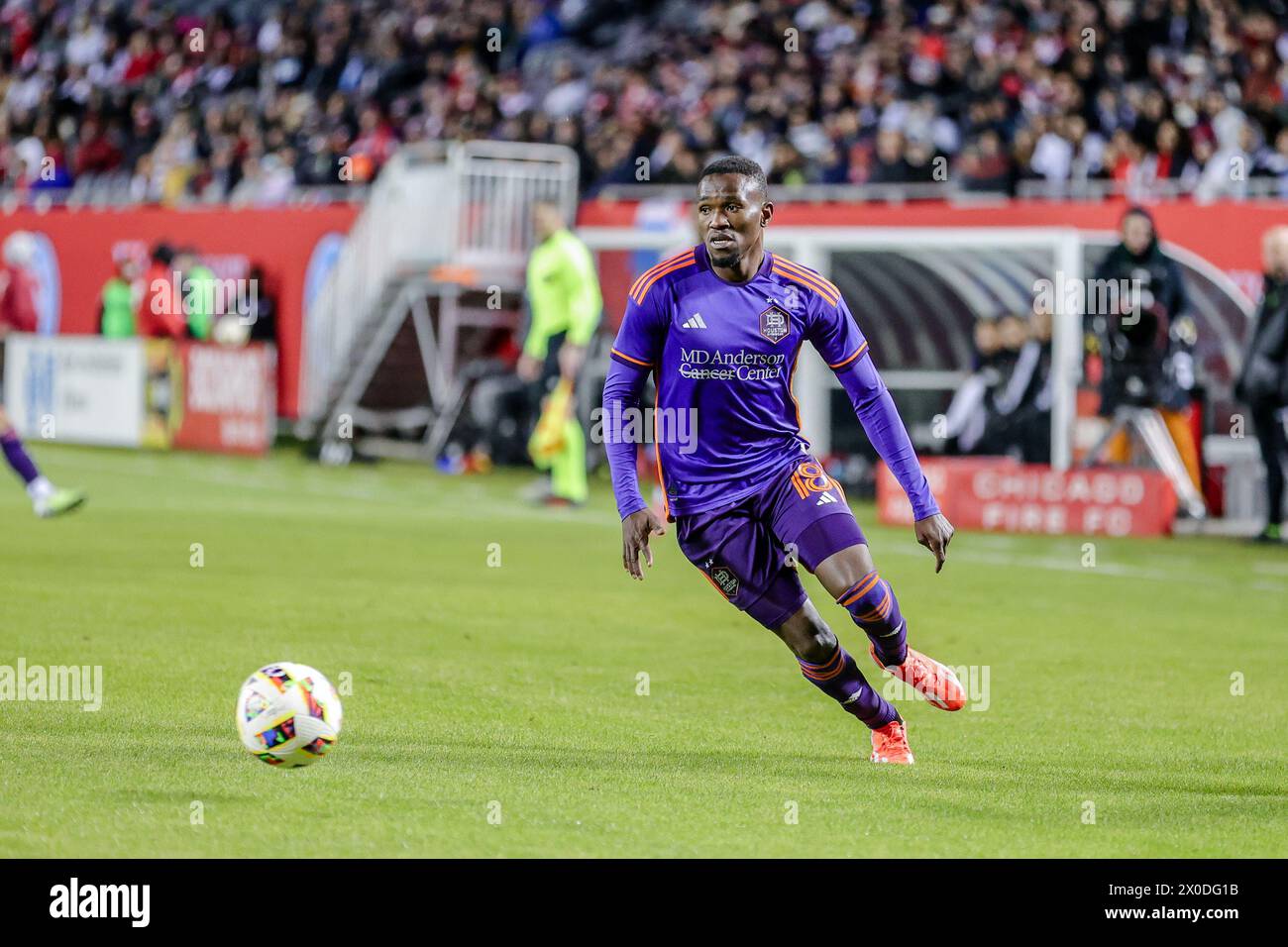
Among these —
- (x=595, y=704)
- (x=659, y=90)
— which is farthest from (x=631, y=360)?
(x=659, y=90)

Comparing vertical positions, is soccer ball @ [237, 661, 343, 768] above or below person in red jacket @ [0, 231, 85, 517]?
below

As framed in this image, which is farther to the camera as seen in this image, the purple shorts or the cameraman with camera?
the cameraman with camera

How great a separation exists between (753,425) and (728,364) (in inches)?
9.8

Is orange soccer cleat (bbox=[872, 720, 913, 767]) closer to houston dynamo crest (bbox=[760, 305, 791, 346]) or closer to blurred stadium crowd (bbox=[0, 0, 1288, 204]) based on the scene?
houston dynamo crest (bbox=[760, 305, 791, 346])

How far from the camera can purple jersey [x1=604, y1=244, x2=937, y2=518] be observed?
7609 millimetres

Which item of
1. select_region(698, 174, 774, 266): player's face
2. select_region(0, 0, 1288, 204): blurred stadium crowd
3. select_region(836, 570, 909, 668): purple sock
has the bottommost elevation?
select_region(836, 570, 909, 668): purple sock

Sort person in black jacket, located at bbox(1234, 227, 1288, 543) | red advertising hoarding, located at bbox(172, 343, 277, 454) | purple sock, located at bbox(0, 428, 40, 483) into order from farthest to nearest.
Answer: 1. red advertising hoarding, located at bbox(172, 343, 277, 454)
2. person in black jacket, located at bbox(1234, 227, 1288, 543)
3. purple sock, located at bbox(0, 428, 40, 483)

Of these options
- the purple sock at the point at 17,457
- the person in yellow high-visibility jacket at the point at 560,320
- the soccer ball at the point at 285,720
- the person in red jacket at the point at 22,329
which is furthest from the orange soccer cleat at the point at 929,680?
the person in yellow high-visibility jacket at the point at 560,320

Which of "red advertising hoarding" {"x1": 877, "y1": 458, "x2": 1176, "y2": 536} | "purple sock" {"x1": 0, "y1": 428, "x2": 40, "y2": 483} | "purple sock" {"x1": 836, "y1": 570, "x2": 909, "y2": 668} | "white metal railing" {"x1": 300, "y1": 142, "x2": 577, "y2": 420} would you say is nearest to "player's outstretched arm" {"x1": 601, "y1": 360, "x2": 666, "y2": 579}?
"purple sock" {"x1": 836, "y1": 570, "x2": 909, "y2": 668}

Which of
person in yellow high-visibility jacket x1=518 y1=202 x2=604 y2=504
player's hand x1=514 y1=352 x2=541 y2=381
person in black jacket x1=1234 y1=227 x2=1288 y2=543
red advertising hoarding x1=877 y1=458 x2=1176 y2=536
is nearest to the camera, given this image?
person in black jacket x1=1234 y1=227 x2=1288 y2=543

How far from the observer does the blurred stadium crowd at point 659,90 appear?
2016 centimetres

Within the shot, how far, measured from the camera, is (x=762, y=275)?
7.68 metres
